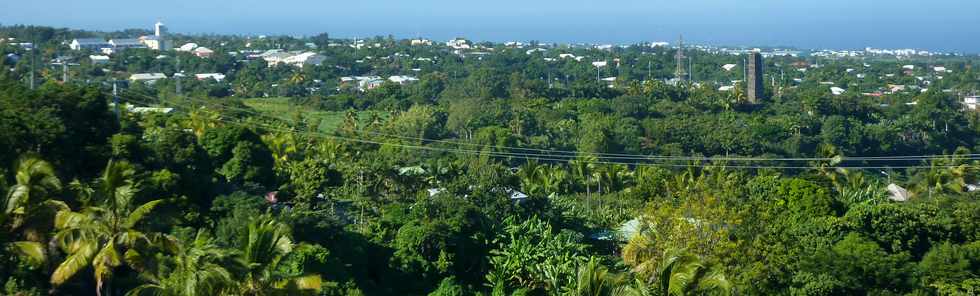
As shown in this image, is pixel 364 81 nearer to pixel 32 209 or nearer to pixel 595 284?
pixel 32 209

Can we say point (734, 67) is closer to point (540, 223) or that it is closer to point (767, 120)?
point (767, 120)

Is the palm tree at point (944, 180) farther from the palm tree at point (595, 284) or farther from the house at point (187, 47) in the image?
the house at point (187, 47)

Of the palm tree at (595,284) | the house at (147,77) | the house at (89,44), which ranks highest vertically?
the house at (89,44)

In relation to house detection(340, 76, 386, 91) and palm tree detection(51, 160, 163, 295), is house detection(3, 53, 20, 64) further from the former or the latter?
palm tree detection(51, 160, 163, 295)

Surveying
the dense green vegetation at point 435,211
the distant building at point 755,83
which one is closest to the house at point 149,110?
the dense green vegetation at point 435,211

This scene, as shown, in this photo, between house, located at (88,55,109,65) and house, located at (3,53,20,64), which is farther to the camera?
house, located at (88,55,109,65)

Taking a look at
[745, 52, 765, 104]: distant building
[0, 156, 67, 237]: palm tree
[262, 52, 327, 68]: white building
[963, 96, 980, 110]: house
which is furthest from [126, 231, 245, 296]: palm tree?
[262, 52, 327, 68]: white building

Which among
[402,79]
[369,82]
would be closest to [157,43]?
[402,79]
